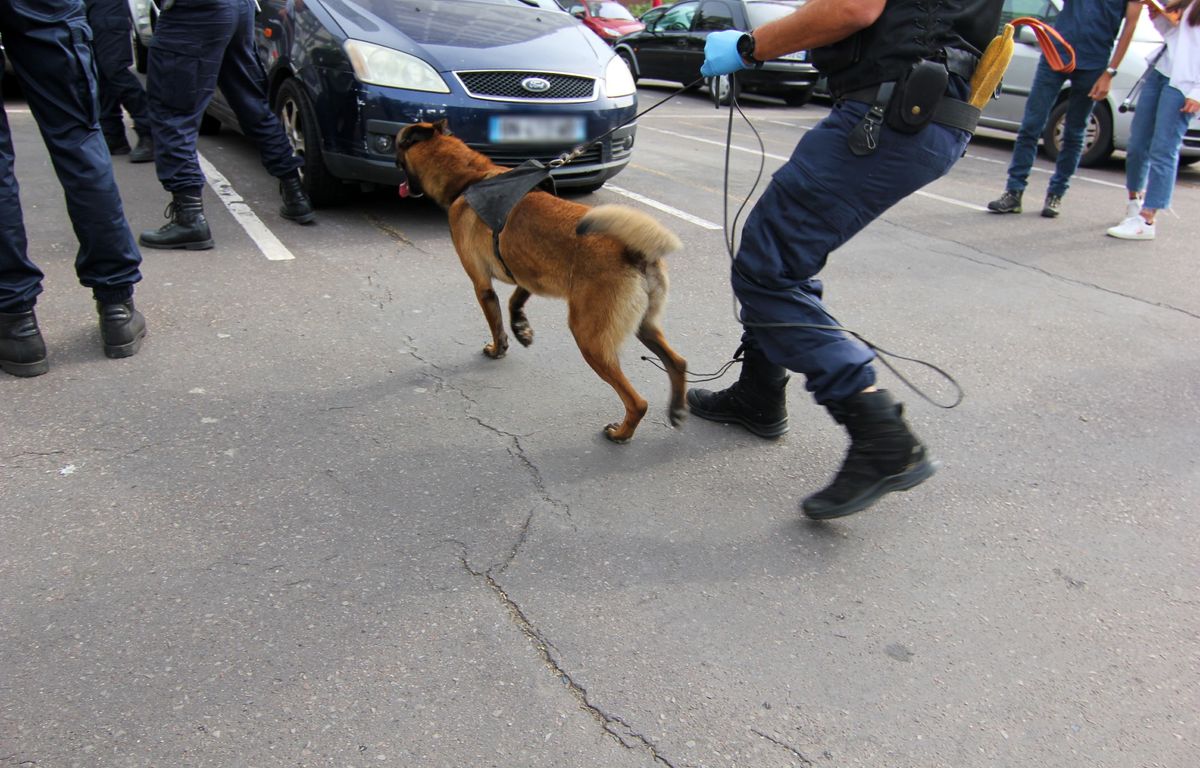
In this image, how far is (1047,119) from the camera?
6.71 metres

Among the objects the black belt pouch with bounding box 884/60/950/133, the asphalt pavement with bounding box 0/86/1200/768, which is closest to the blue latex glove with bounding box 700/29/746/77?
the black belt pouch with bounding box 884/60/950/133

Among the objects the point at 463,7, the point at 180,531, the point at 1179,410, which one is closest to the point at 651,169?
the point at 463,7

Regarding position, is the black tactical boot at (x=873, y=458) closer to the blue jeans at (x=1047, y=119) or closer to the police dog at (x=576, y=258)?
the police dog at (x=576, y=258)

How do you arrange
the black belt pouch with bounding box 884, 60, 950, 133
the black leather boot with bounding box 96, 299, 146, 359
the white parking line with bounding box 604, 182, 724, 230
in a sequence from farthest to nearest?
the white parking line with bounding box 604, 182, 724, 230 → the black leather boot with bounding box 96, 299, 146, 359 → the black belt pouch with bounding box 884, 60, 950, 133

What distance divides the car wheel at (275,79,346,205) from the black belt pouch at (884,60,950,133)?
404 centimetres

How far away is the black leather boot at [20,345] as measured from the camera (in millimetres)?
3242

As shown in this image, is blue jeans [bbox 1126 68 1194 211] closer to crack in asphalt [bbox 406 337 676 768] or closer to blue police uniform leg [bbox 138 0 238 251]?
crack in asphalt [bbox 406 337 676 768]

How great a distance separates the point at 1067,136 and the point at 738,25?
7.81 m

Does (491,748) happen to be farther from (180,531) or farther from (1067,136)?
(1067,136)

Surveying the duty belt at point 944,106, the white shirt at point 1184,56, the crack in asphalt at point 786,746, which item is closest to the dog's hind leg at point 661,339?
the duty belt at point 944,106

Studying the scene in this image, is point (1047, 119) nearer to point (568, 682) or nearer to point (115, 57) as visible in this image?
point (568, 682)

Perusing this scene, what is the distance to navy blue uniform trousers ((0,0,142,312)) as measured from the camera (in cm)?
309

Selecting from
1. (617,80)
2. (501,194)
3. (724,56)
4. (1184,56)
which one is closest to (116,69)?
(617,80)

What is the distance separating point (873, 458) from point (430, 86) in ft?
12.1
